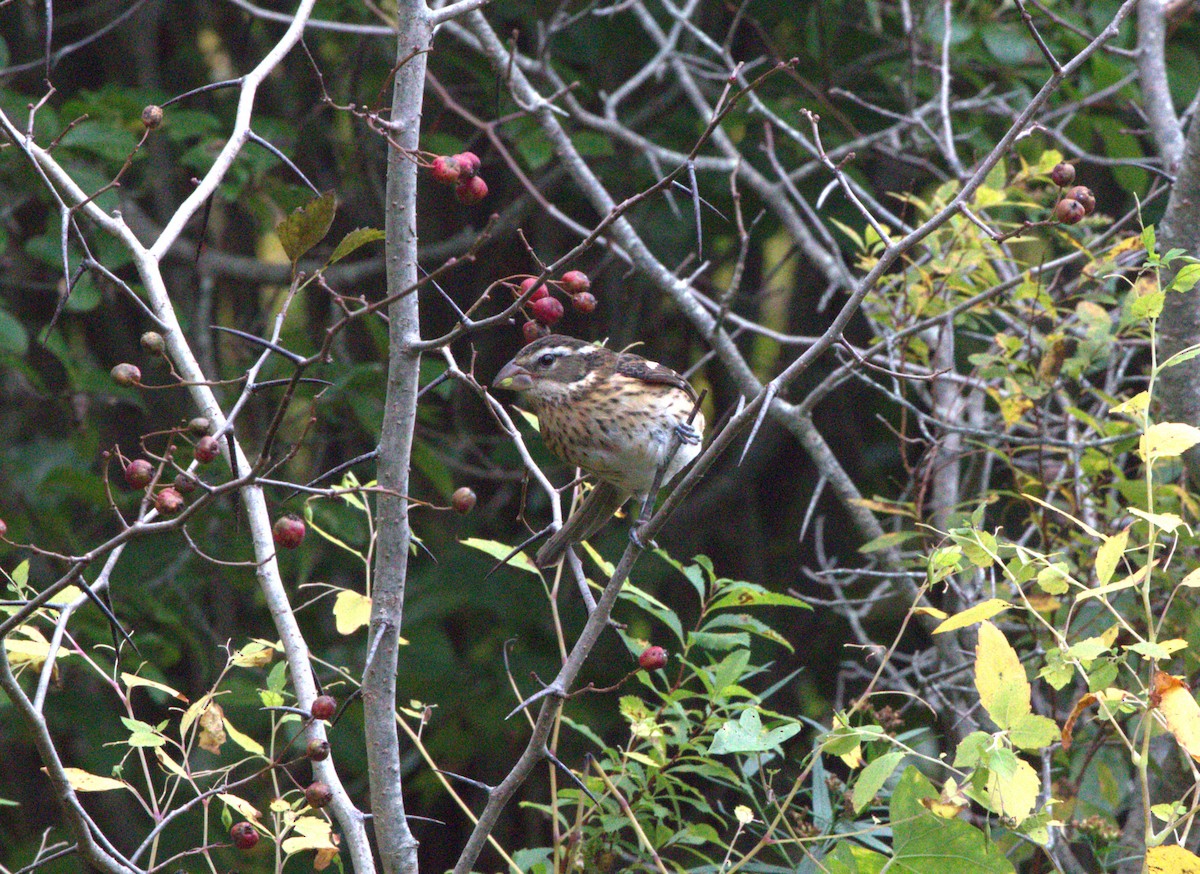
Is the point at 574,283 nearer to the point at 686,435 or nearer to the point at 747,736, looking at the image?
the point at 747,736

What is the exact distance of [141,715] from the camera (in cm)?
A: 605

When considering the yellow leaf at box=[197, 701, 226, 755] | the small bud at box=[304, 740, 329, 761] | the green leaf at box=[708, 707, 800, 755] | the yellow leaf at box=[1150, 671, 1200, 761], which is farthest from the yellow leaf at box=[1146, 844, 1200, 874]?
the yellow leaf at box=[197, 701, 226, 755]

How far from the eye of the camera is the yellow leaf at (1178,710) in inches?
71.6

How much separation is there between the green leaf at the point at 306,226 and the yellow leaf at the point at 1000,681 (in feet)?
3.52

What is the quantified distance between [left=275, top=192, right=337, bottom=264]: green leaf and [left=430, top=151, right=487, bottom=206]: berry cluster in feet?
0.74

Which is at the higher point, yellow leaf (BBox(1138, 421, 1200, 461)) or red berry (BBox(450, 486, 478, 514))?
yellow leaf (BBox(1138, 421, 1200, 461))

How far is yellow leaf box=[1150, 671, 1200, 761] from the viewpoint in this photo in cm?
182

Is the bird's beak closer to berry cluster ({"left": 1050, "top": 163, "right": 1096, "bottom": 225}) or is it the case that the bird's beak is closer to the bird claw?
the bird claw

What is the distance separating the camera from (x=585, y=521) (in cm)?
336

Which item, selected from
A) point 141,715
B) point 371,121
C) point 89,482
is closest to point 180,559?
point 89,482

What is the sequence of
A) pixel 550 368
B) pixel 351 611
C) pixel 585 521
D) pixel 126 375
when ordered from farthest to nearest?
pixel 550 368
pixel 585 521
pixel 351 611
pixel 126 375

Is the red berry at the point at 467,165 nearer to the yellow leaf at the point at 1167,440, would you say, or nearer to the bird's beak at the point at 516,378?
the yellow leaf at the point at 1167,440

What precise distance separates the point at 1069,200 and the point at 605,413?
1587 mm

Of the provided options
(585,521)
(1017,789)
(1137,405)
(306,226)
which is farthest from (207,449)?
(585,521)
